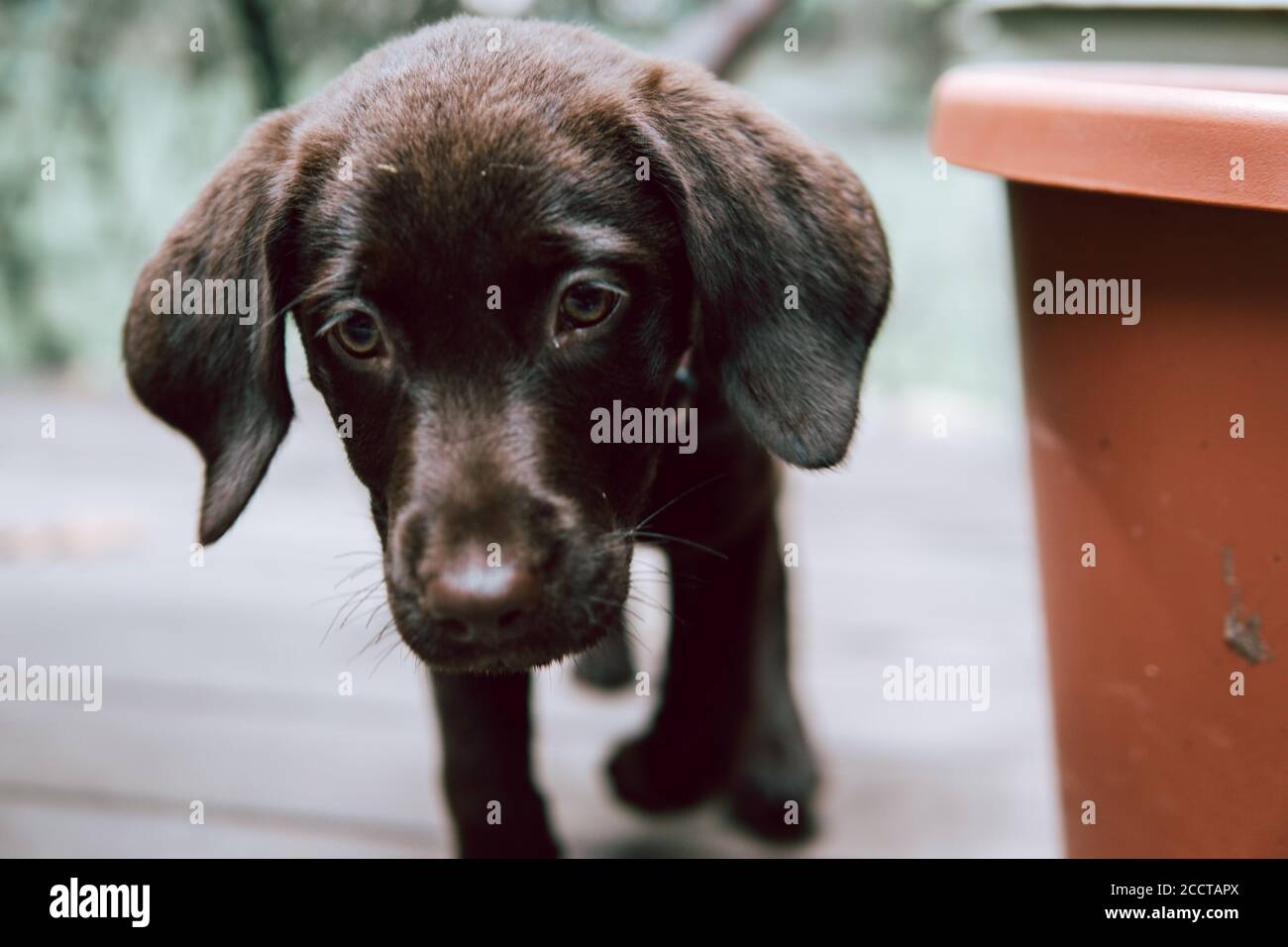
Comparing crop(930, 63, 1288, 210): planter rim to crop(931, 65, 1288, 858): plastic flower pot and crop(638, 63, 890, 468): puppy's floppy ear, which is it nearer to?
crop(931, 65, 1288, 858): plastic flower pot

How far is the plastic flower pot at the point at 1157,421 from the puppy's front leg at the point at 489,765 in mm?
684

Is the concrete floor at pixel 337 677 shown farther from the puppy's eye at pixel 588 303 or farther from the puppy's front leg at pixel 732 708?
the puppy's eye at pixel 588 303

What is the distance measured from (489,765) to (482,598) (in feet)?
1.79

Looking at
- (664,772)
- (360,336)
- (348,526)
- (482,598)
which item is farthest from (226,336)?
(348,526)

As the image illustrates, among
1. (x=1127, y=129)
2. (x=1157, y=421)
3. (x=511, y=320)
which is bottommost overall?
(x=1157, y=421)

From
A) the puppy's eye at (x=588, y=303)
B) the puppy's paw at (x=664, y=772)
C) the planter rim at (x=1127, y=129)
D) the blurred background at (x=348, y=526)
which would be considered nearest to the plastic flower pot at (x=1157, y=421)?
the planter rim at (x=1127, y=129)

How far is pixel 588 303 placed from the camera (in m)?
1.40

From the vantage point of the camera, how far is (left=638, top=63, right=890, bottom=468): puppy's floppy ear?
4.81 ft

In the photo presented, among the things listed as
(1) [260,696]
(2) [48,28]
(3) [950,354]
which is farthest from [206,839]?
(2) [48,28]

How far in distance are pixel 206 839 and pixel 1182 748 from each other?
55.0 inches

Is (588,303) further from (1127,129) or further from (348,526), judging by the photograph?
(348,526)

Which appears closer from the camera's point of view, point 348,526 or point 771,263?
point 771,263

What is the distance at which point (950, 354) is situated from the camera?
4227 mm

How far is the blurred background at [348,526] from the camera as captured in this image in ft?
6.76
